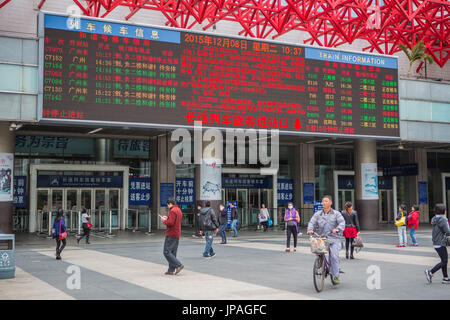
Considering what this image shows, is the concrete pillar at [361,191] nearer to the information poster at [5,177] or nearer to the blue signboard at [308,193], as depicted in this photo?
the blue signboard at [308,193]

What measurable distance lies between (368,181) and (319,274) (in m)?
20.3

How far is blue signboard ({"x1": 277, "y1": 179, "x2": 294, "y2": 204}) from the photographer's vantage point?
1299 inches

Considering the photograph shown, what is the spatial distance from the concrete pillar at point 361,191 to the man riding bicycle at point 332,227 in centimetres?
1920

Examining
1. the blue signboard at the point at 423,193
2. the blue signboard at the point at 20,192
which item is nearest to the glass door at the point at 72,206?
the blue signboard at the point at 20,192

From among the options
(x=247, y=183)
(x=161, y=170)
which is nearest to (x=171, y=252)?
(x=161, y=170)

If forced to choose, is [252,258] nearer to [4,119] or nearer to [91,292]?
[91,292]

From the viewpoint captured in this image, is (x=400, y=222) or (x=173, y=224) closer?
(x=173, y=224)

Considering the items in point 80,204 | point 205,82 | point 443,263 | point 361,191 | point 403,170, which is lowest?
point 443,263

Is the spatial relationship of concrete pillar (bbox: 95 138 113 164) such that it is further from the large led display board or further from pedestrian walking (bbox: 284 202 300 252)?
pedestrian walking (bbox: 284 202 300 252)

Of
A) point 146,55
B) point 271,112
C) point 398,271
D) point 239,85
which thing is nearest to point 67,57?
point 146,55

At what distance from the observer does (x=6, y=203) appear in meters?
20.5

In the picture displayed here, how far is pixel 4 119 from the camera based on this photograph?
62.5ft

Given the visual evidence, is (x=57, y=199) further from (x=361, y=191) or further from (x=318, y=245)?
(x=318, y=245)

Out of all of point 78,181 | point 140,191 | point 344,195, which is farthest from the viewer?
point 344,195
